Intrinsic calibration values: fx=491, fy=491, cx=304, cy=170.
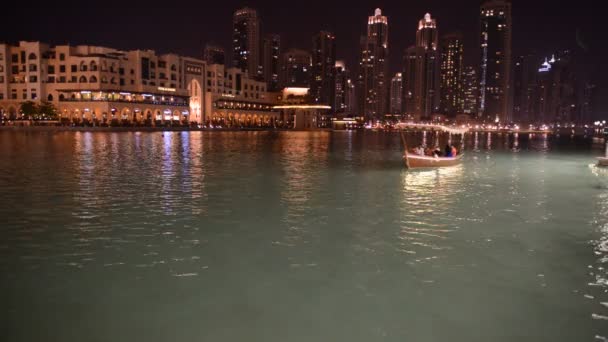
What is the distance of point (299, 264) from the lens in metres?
12.2

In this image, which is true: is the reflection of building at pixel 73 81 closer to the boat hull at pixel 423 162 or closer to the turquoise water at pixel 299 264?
the boat hull at pixel 423 162

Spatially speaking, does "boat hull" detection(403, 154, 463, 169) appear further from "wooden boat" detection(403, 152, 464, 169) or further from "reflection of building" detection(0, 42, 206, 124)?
"reflection of building" detection(0, 42, 206, 124)

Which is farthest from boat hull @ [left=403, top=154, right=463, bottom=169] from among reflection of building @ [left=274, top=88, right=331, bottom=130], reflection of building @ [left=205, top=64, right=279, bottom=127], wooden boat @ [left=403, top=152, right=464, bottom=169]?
reflection of building @ [left=274, top=88, right=331, bottom=130]

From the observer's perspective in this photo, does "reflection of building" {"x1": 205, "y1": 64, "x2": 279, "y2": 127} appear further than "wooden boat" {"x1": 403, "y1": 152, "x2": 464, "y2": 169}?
Yes

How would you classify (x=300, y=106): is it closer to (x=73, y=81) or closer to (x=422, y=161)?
(x=73, y=81)

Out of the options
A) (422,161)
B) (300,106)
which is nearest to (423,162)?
(422,161)

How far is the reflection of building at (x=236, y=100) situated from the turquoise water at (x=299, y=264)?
140 m

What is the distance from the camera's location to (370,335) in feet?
27.5

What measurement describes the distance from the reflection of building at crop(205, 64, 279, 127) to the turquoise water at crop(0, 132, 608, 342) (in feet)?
Answer: 460

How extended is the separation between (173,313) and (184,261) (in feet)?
10.4

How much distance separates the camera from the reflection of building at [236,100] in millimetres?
161750

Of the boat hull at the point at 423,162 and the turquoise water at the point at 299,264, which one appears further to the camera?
Result: the boat hull at the point at 423,162

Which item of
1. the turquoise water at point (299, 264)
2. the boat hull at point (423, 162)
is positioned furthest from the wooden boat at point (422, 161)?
the turquoise water at point (299, 264)

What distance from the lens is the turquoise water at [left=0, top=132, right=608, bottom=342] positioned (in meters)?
8.73
